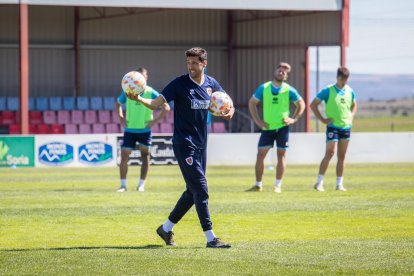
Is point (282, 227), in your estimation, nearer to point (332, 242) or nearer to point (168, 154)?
point (332, 242)

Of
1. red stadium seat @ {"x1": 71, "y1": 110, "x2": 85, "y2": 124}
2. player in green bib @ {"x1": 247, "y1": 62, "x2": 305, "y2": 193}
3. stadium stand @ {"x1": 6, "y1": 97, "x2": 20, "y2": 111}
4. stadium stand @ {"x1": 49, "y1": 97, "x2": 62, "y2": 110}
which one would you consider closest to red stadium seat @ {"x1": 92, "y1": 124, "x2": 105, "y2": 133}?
red stadium seat @ {"x1": 71, "y1": 110, "x2": 85, "y2": 124}

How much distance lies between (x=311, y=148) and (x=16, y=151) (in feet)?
29.9

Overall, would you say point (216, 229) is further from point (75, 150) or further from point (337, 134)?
point (75, 150)

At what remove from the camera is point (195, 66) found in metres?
11.8

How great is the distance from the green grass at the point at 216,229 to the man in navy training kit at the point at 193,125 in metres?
0.56

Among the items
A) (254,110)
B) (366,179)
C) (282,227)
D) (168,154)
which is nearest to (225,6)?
(168,154)

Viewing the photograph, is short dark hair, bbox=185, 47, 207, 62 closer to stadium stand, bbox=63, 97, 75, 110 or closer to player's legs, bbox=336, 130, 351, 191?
player's legs, bbox=336, 130, 351, 191

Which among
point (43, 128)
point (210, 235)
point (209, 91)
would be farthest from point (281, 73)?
point (43, 128)

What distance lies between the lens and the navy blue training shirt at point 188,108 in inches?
468

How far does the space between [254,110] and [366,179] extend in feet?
16.5

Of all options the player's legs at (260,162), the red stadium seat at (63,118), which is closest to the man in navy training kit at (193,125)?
the player's legs at (260,162)

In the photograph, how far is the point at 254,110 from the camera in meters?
20.9

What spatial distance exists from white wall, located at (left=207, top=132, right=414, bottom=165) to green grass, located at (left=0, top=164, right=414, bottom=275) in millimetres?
8426

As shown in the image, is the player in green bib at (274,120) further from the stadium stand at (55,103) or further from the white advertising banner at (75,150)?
the stadium stand at (55,103)
